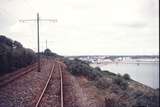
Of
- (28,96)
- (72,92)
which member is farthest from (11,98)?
(72,92)

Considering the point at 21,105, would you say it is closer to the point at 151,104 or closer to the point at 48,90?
the point at 48,90

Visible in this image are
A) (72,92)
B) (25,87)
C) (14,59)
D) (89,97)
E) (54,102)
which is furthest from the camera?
(14,59)

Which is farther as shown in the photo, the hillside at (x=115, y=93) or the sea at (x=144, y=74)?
the sea at (x=144, y=74)

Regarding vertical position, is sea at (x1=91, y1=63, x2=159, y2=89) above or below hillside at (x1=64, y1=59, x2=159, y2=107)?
below

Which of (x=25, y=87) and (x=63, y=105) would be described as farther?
(x=25, y=87)

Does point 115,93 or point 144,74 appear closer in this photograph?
point 115,93

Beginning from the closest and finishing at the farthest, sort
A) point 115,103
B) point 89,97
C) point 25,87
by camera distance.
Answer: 1. point 115,103
2. point 89,97
3. point 25,87

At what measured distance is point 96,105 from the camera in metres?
12.8

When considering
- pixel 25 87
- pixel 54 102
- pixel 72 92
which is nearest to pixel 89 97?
pixel 72 92

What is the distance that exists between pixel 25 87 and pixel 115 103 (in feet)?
23.6

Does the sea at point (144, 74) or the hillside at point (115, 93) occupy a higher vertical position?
the hillside at point (115, 93)

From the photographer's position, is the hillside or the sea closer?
the hillside

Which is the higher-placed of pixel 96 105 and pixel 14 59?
pixel 14 59

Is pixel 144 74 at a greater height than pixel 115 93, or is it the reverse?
pixel 115 93
